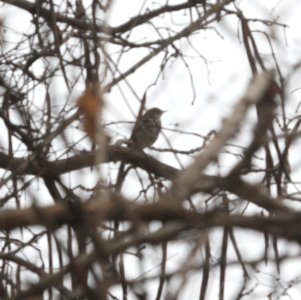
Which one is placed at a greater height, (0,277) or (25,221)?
(0,277)

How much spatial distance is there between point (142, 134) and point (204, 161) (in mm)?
1922

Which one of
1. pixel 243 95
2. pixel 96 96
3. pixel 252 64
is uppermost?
pixel 252 64

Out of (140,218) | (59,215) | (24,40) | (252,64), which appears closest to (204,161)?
(140,218)

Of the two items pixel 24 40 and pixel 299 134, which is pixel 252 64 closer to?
pixel 24 40

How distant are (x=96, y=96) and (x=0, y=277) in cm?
166

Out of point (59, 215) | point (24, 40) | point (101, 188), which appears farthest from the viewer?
point (24, 40)

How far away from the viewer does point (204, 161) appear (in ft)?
2.84

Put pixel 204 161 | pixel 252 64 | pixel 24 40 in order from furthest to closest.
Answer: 1. pixel 24 40
2. pixel 252 64
3. pixel 204 161

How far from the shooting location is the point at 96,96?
3.48ft

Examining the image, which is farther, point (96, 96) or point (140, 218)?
point (96, 96)

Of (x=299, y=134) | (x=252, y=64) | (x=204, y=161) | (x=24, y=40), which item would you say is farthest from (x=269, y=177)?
(x=204, y=161)

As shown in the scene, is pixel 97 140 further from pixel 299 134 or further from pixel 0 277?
pixel 0 277

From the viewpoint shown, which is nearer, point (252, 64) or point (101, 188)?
point (101, 188)

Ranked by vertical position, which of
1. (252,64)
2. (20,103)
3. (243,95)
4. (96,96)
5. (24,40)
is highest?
(24,40)
